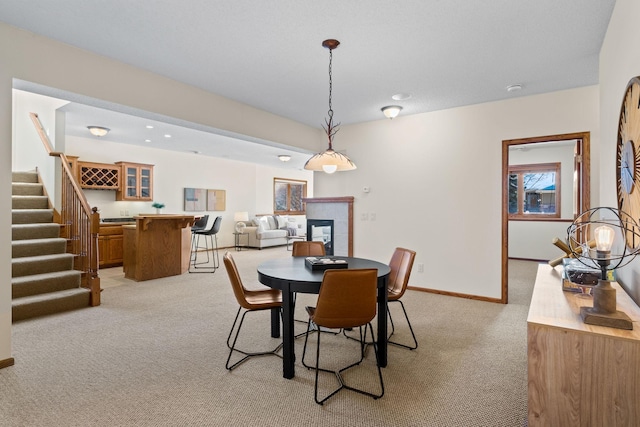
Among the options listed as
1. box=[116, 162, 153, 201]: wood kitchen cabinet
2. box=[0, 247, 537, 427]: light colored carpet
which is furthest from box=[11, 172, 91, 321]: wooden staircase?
box=[116, 162, 153, 201]: wood kitchen cabinet

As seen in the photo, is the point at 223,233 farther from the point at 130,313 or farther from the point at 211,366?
the point at 211,366

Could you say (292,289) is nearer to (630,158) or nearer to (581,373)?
(581,373)

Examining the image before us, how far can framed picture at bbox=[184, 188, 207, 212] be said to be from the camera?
8.71m

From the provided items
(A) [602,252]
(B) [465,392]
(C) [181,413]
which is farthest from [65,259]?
(A) [602,252]

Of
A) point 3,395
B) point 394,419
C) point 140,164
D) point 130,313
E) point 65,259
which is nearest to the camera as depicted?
point 394,419

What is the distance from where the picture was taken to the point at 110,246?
6559 millimetres

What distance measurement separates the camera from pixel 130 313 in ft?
12.7

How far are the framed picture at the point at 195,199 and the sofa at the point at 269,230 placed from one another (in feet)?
4.61

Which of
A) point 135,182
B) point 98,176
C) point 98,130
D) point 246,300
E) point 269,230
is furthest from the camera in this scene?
point 269,230

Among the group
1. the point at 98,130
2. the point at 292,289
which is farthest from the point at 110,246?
the point at 292,289

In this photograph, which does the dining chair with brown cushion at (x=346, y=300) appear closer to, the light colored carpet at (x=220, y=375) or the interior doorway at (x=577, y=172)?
the light colored carpet at (x=220, y=375)

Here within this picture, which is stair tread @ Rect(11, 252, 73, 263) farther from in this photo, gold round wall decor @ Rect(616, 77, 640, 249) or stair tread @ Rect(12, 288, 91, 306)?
gold round wall decor @ Rect(616, 77, 640, 249)

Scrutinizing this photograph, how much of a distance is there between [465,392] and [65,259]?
481cm

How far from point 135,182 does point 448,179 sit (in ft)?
21.2
